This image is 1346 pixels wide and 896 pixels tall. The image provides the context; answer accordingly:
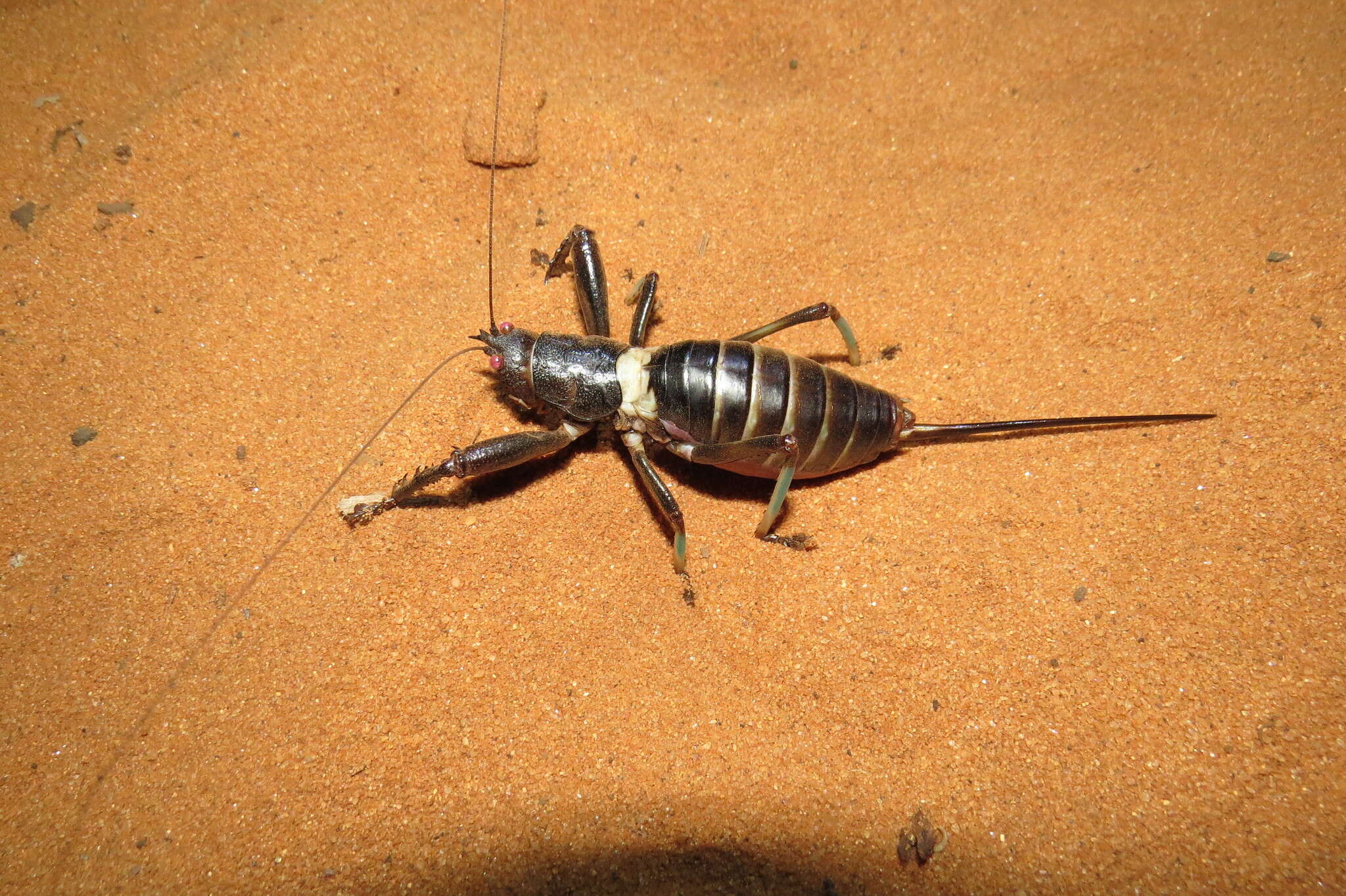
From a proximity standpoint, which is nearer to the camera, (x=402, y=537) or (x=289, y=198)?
(x=402, y=537)

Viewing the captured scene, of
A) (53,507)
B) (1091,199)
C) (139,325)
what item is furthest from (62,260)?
(1091,199)

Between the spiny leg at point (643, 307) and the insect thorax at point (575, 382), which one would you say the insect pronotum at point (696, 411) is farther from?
the spiny leg at point (643, 307)

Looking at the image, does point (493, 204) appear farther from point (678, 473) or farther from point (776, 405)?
point (776, 405)

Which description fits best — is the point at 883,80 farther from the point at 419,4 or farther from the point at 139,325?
the point at 139,325

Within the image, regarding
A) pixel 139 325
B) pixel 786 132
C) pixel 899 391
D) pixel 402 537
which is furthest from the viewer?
pixel 786 132

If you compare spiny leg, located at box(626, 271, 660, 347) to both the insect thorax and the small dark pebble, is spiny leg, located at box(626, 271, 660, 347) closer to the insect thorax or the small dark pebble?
the insect thorax

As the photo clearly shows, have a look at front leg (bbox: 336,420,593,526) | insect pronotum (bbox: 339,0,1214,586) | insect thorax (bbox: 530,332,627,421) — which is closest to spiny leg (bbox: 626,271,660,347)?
insect pronotum (bbox: 339,0,1214,586)

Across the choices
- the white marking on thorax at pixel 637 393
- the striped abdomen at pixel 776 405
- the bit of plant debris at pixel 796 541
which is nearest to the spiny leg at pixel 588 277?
the white marking on thorax at pixel 637 393

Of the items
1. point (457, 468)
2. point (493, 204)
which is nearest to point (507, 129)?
point (493, 204)
